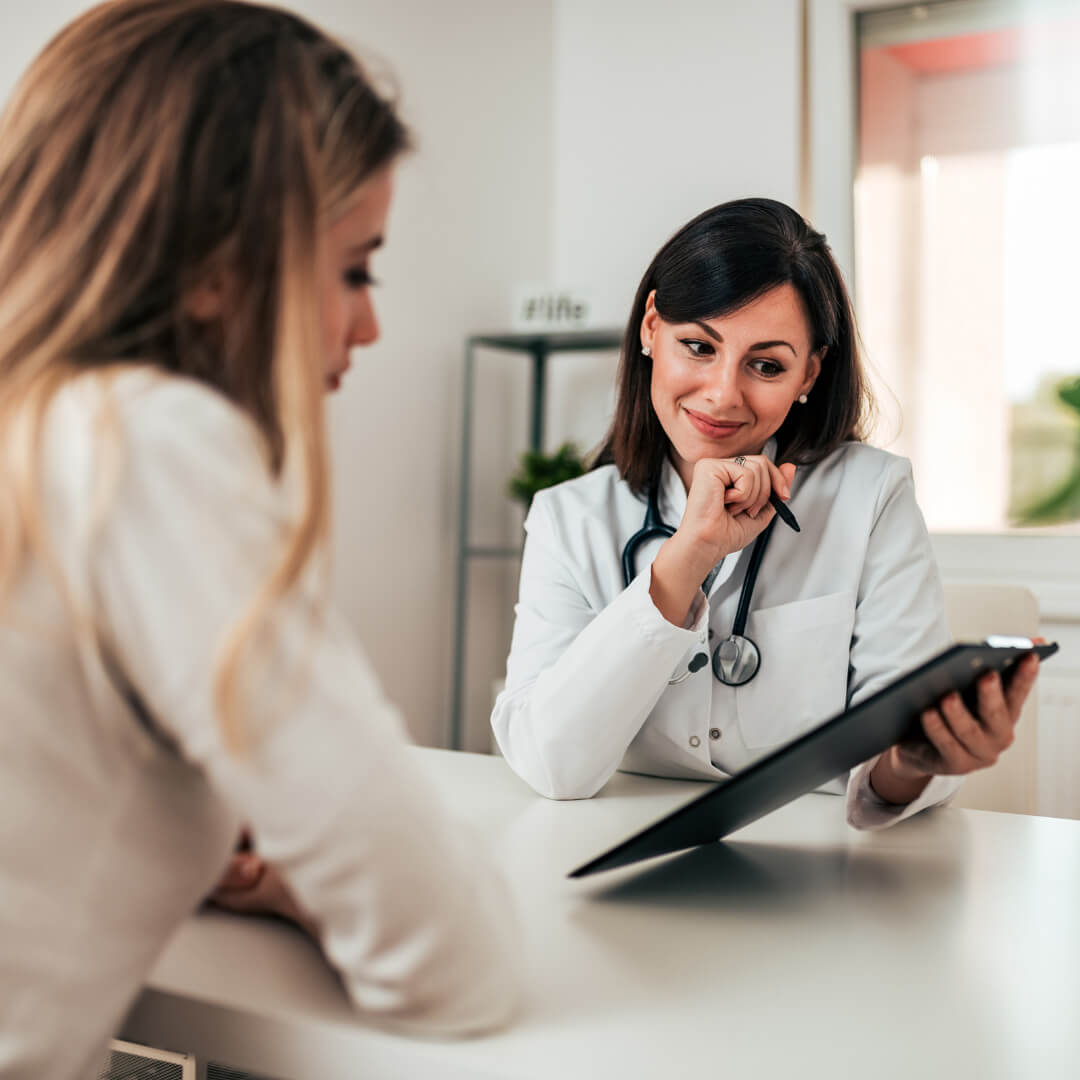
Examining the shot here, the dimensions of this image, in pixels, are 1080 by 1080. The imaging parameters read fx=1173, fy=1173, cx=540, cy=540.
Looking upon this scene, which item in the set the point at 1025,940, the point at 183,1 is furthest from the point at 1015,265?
the point at 183,1

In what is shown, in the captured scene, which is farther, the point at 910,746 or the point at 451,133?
the point at 451,133

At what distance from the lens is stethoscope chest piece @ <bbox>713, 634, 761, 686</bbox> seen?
50.7 inches

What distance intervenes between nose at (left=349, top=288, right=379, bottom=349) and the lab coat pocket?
722 millimetres

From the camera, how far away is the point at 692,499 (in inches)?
49.2

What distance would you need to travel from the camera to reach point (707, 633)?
1315mm

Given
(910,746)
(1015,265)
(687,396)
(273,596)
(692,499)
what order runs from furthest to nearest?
(1015,265) < (687,396) < (692,499) < (910,746) < (273,596)

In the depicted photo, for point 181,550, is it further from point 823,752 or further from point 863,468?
point 863,468

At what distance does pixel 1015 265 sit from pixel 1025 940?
2714mm

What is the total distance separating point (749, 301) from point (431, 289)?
216 cm

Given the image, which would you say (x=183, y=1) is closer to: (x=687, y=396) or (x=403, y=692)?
(x=687, y=396)

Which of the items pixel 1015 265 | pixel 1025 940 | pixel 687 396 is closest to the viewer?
pixel 1025 940

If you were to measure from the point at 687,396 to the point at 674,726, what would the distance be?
39 cm

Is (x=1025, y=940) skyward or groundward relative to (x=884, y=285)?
groundward

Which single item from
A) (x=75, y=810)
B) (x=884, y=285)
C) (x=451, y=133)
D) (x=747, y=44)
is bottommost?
(x=75, y=810)
